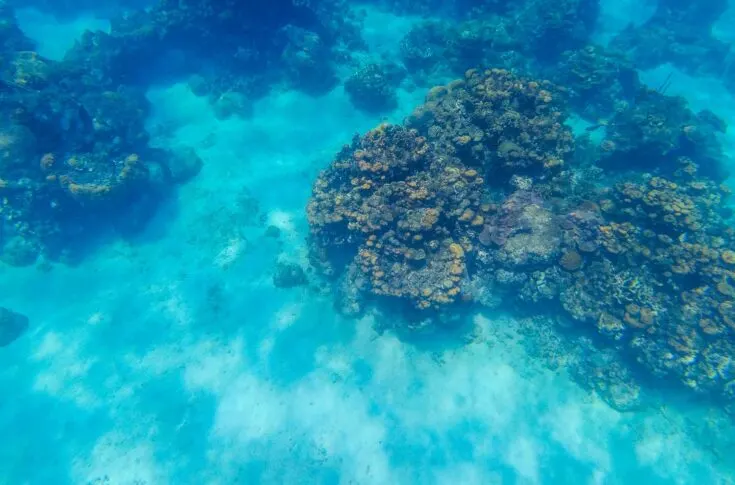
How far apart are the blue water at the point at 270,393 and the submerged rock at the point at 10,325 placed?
35cm

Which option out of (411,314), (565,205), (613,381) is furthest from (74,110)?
(613,381)

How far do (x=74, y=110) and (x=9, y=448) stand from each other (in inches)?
513

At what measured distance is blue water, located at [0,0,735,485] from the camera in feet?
36.7

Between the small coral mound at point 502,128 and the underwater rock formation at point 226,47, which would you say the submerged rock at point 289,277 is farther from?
the underwater rock formation at point 226,47

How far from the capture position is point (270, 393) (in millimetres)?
12328

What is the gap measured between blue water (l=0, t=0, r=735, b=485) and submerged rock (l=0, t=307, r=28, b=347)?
1.16ft

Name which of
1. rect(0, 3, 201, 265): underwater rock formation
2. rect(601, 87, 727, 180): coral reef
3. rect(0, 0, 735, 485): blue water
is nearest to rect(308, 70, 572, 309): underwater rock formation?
rect(0, 0, 735, 485): blue water

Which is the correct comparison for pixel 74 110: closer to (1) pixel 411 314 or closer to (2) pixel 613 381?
(1) pixel 411 314

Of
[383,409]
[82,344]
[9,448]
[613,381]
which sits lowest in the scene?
[613,381]

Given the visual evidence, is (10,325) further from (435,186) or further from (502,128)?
(502,128)

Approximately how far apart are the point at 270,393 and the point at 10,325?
1137 centimetres

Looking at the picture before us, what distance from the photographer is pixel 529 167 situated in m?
12.5

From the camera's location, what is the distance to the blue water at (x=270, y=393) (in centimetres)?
1118

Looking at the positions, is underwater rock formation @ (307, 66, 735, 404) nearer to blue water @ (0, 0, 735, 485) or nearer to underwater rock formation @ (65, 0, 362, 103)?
blue water @ (0, 0, 735, 485)
